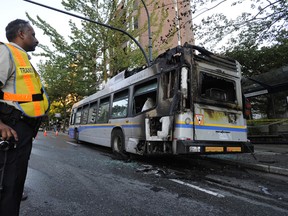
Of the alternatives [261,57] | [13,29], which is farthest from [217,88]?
[261,57]

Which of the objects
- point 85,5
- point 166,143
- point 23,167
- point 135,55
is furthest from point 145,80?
point 85,5

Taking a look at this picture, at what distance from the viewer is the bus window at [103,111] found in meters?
8.93

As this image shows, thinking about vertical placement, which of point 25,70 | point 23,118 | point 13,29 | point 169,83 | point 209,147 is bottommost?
point 209,147

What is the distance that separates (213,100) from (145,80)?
2023mm

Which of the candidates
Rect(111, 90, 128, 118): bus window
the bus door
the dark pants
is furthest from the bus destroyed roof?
the dark pants

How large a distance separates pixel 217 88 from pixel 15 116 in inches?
208

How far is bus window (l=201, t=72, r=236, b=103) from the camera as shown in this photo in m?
5.66

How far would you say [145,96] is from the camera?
21.6 feet

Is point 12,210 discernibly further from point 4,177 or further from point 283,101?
point 283,101

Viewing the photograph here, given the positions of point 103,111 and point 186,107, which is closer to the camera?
point 186,107

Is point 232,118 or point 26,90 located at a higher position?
point 232,118

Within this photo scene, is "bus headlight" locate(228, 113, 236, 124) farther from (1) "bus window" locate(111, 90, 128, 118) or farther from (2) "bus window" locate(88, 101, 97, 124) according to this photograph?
(2) "bus window" locate(88, 101, 97, 124)

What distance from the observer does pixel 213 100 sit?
5.64 metres

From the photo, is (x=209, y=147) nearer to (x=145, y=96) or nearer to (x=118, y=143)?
(x=145, y=96)
